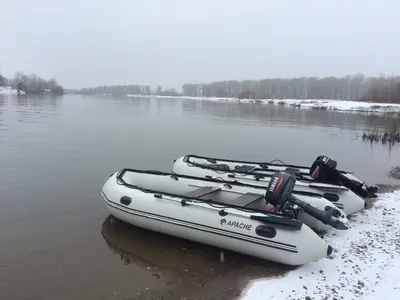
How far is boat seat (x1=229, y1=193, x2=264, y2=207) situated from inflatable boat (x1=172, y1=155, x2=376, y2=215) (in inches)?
32.2

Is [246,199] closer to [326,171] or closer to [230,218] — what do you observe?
[230,218]

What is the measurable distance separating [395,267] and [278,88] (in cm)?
13347

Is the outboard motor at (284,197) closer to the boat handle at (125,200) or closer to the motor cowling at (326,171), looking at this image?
the motor cowling at (326,171)

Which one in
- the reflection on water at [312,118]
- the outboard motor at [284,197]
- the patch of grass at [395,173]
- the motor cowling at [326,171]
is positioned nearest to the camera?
the outboard motor at [284,197]

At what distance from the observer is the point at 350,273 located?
4.59 m

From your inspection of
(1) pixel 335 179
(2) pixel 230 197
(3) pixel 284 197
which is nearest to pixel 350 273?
(3) pixel 284 197

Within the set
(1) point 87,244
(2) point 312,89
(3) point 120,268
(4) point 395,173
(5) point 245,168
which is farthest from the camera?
(2) point 312,89

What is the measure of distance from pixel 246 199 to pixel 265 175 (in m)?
1.73

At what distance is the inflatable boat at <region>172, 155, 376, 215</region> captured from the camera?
257 inches

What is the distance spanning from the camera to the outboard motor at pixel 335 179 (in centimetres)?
716

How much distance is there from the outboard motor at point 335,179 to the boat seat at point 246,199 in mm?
1813

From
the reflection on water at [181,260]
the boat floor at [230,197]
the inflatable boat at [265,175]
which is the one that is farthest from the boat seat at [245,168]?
the reflection on water at [181,260]

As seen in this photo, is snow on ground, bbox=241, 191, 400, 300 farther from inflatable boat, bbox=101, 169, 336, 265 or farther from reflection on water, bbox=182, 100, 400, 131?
reflection on water, bbox=182, 100, 400, 131

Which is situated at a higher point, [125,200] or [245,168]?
[245,168]
